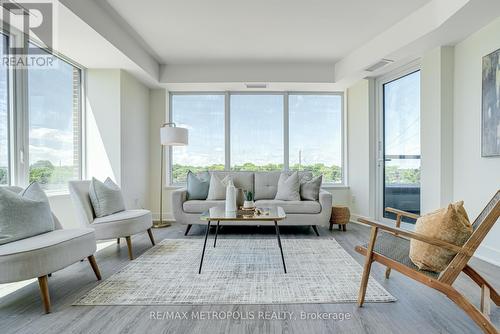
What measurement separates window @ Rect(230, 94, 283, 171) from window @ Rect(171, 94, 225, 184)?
25 centimetres

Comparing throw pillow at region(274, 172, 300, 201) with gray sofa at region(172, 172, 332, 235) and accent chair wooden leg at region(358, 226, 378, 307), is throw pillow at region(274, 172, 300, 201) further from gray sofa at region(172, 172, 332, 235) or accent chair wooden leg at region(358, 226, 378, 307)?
accent chair wooden leg at region(358, 226, 378, 307)

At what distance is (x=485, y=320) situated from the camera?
140 cm

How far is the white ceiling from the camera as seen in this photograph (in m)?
2.89

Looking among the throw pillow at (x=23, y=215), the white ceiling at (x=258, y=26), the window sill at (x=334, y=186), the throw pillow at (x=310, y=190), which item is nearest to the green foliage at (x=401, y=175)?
the window sill at (x=334, y=186)

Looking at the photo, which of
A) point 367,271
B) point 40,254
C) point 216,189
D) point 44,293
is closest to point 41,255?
point 40,254

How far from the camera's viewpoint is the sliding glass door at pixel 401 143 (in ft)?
12.5

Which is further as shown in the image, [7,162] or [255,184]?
[255,184]

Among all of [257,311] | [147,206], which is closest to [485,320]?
[257,311]

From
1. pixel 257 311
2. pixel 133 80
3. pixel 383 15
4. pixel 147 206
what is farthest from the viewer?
pixel 147 206

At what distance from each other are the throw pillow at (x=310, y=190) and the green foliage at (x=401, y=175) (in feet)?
3.79

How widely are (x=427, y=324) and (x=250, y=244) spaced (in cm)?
197

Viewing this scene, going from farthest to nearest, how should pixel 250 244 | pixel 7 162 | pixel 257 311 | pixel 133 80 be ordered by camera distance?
pixel 133 80, pixel 250 244, pixel 7 162, pixel 257 311

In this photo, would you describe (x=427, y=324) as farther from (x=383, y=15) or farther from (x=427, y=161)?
(x=383, y=15)

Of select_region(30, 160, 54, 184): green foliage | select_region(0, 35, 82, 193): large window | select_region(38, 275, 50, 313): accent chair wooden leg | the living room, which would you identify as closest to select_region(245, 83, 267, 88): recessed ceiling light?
the living room
